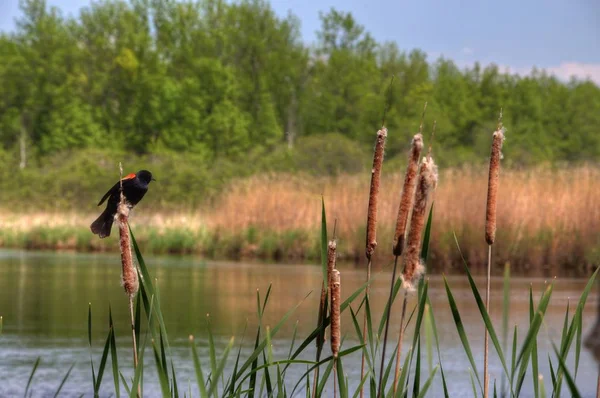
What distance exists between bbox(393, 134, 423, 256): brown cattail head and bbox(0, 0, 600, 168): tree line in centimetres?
4394

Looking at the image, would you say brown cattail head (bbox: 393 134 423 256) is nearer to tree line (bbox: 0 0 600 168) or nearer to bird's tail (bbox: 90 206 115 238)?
bird's tail (bbox: 90 206 115 238)

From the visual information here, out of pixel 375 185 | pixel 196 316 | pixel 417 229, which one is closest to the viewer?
pixel 417 229

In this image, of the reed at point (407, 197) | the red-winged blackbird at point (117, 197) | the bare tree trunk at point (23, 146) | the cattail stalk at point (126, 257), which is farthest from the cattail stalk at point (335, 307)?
the bare tree trunk at point (23, 146)

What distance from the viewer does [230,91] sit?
164ft

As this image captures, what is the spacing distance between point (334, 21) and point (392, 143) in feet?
42.5

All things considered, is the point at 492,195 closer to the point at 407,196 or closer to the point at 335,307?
the point at 407,196

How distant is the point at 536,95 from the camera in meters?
57.1

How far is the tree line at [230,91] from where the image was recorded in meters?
49.8

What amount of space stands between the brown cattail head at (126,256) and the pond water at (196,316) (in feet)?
4.40

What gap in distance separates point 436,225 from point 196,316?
23.8 feet

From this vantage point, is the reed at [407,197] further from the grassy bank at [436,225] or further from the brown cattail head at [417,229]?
the grassy bank at [436,225]

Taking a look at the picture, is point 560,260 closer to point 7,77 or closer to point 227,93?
point 227,93

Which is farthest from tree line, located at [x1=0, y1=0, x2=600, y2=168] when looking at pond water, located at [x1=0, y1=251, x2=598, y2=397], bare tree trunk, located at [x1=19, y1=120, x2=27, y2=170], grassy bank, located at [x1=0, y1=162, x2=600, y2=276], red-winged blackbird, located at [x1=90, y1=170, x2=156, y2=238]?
red-winged blackbird, located at [x1=90, y1=170, x2=156, y2=238]

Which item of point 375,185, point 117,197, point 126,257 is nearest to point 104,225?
point 117,197
